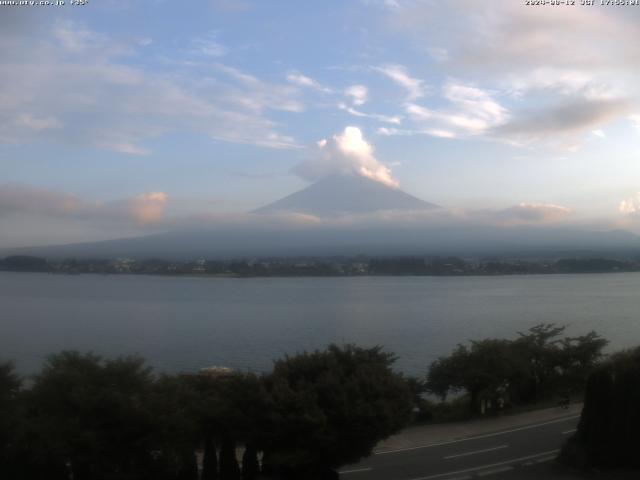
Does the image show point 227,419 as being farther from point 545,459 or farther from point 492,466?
point 545,459

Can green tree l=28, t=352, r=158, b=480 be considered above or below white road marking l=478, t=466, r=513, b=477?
above

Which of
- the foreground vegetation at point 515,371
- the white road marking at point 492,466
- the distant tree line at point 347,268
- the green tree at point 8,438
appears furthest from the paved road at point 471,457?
the distant tree line at point 347,268

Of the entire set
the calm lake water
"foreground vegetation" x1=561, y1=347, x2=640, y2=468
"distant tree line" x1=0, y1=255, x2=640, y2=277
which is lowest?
the calm lake water

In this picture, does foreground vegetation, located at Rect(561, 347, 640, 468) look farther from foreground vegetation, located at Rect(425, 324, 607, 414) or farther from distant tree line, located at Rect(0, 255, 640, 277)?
distant tree line, located at Rect(0, 255, 640, 277)

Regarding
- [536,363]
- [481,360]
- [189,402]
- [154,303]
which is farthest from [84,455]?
[154,303]

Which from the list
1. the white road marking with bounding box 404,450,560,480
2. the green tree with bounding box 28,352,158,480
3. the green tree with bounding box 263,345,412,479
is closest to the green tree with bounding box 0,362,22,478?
the green tree with bounding box 28,352,158,480

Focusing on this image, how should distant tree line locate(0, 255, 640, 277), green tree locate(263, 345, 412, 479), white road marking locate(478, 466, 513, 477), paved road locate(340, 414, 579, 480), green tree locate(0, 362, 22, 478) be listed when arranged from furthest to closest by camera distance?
distant tree line locate(0, 255, 640, 277) < paved road locate(340, 414, 579, 480) < white road marking locate(478, 466, 513, 477) < green tree locate(263, 345, 412, 479) < green tree locate(0, 362, 22, 478)

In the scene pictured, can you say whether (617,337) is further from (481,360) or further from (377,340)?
(481,360)
